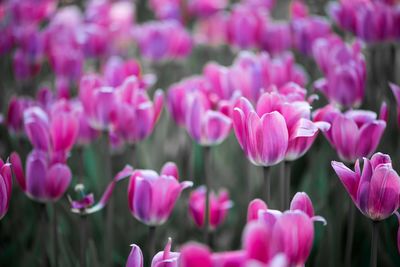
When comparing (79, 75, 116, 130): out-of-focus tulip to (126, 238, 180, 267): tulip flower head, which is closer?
(126, 238, 180, 267): tulip flower head

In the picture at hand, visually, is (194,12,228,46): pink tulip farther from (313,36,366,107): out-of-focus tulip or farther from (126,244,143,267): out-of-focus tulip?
(126,244,143,267): out-of-focus tulip

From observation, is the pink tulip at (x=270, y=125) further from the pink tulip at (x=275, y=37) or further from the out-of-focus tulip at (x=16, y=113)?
the pink tulip at (x=275, y=37)

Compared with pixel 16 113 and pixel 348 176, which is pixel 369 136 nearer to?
pixel 348 176

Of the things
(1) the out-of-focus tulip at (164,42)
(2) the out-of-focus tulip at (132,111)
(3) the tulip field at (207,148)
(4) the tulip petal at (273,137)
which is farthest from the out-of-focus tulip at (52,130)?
(1) the out-of-focus tulip at (164,42)

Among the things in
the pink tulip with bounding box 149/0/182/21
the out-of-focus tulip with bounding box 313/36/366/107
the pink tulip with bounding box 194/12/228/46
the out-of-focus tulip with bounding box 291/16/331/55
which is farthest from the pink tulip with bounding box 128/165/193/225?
the pink tulip with bounding box 149/0/182/21

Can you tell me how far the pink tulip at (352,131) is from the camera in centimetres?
124

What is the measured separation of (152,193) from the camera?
1220mm

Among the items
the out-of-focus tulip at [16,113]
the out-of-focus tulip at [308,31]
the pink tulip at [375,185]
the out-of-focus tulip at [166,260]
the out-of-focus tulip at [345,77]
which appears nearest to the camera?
the out-of-focus tulip at [166,260]

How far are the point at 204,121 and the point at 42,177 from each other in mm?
473

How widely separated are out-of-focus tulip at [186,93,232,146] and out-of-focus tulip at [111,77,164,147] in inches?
4.7

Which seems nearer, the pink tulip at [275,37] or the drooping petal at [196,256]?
the drooping petal at [196,256]

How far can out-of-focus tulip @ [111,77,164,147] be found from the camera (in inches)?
59.1

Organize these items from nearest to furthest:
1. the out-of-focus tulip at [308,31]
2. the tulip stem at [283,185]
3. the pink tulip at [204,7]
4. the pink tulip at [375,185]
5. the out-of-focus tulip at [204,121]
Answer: the pink tulip at [375,185] < the tulip stem at [283,185] < the out-of-focus tulip at [204,121] < the out-of-focus tulip at [308,31] < the pink tulip at [204,7]

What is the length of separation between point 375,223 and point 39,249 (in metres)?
1.02
